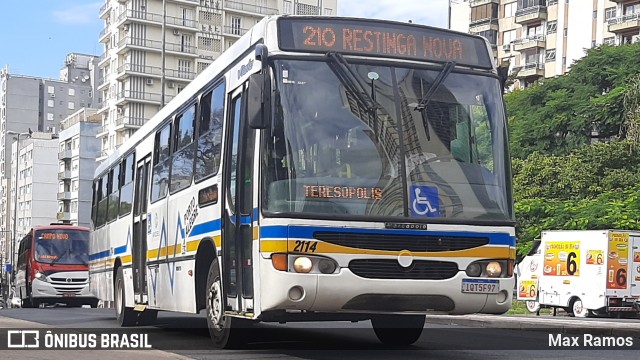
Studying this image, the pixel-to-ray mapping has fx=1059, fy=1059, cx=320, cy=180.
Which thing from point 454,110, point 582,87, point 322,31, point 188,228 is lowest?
point 188,228

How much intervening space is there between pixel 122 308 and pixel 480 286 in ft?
32.0

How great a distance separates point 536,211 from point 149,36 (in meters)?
61.2

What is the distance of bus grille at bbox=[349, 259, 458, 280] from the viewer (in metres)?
10.4

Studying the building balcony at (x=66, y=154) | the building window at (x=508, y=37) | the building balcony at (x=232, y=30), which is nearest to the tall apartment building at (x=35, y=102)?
the building balcony at (x=66, y=154)

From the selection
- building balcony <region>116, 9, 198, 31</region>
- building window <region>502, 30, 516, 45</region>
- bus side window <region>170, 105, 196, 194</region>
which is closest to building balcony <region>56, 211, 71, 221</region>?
building balcony <region>116, 9, 198, 31</region>

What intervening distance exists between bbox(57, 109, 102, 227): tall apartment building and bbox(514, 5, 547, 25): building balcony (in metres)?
51.8

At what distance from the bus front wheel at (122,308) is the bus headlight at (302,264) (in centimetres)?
895

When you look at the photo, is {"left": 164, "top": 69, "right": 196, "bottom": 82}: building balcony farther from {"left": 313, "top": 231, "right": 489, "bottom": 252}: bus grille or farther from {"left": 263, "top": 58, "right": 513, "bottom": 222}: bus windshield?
{"left": 313, "top": 231, "right": 489, "bottom": 252}: bus grille

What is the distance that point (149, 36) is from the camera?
102000mm

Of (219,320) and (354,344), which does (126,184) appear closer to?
(354,344)

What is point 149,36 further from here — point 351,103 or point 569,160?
point 351,103

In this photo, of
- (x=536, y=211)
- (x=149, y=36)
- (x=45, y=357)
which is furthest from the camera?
(x=149, y=36)

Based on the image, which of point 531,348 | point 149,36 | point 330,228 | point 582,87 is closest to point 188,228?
point 330,228

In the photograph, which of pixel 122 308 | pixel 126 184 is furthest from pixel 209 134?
pixel 122 308
